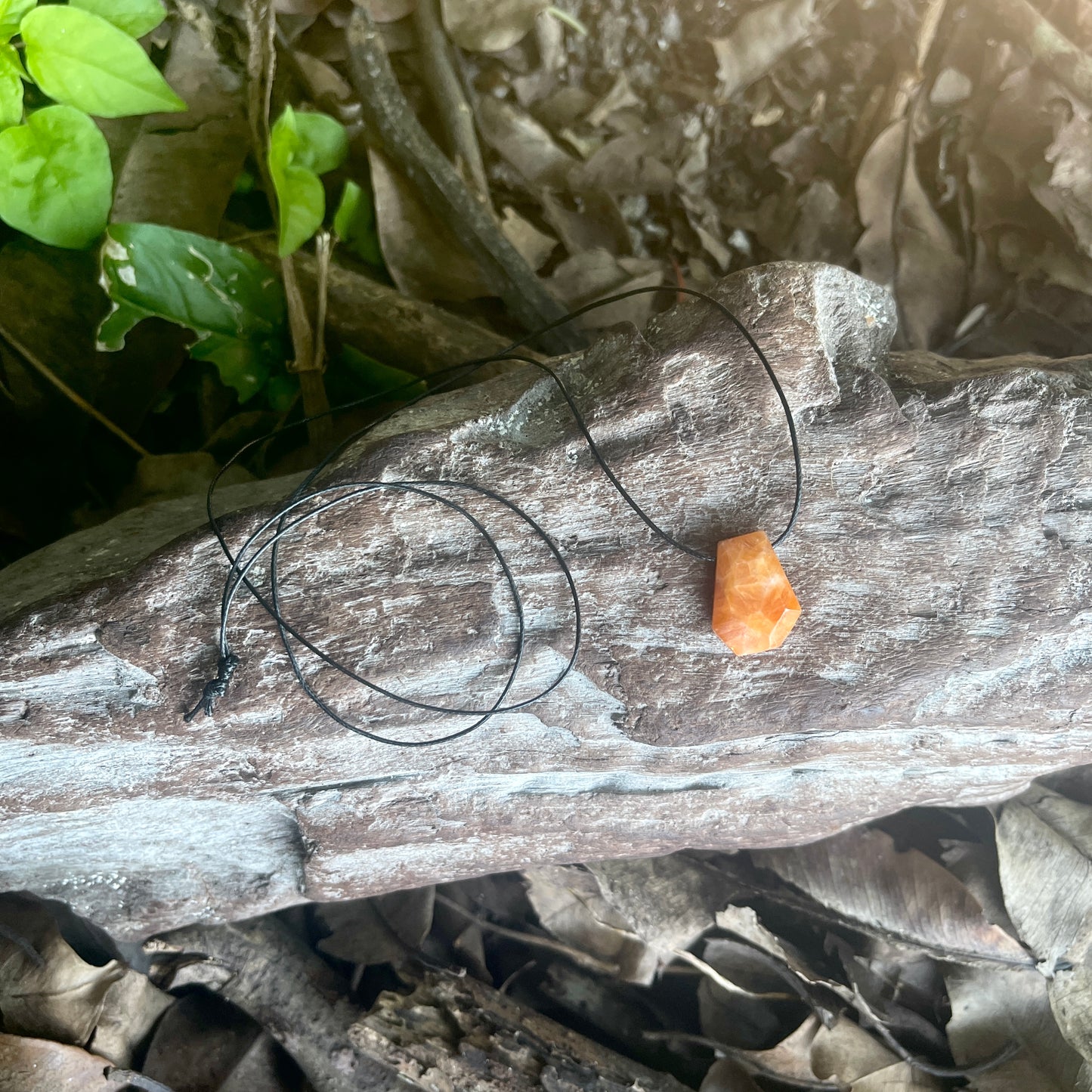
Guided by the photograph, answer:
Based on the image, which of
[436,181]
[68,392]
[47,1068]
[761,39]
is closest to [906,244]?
[761,39]

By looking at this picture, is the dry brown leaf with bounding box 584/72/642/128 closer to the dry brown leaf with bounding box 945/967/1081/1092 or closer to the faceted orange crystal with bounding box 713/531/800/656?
the faceted orange crystal with bounding box 713/531/800/656

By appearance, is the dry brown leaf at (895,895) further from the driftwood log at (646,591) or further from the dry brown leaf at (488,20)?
the dry brown leaf at (488,20)

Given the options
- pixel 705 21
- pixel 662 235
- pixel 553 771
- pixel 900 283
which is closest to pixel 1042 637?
pixel 553 771

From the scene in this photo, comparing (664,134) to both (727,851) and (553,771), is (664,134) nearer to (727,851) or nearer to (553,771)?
(553,771)

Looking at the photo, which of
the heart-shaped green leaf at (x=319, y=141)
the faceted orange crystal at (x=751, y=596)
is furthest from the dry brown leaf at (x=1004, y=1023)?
the heart-shaped green leaf at (x=319, y=141)

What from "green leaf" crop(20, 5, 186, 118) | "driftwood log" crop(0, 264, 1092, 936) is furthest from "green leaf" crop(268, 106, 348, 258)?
"driftwood log" crop(0, 264, 1092, 936)

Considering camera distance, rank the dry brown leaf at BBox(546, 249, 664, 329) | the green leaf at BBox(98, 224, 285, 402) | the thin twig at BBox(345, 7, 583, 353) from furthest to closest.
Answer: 1. the dry brown leaf at BBox(546, 249, 664, 329)
2. the thin twig at BBox(345, 7, 583, 353)
3. the green leaf at BBox(98, 224, 285, 402)
